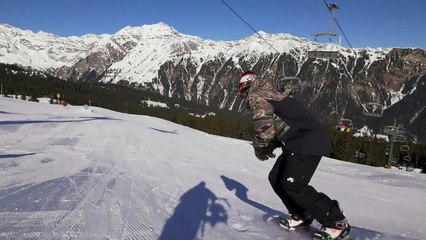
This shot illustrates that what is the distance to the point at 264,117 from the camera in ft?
15.9

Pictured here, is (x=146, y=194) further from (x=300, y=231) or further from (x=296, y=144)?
(x=296, y=144)

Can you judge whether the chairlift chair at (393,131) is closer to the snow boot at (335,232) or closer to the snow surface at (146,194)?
the snow surface at (146,194)

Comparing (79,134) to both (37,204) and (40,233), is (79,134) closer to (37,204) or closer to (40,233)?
(37,204)

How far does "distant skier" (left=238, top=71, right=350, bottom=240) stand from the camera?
4.90m

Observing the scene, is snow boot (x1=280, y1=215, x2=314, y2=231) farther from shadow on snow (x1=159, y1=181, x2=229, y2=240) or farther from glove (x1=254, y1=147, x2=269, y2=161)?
glove (x1=254, y1=147, x2=269, y2=161)

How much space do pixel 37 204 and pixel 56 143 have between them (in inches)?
252

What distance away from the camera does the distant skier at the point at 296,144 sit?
490cm

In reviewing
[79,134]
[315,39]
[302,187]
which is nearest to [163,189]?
[302,187]

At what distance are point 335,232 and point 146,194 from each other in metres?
2.96

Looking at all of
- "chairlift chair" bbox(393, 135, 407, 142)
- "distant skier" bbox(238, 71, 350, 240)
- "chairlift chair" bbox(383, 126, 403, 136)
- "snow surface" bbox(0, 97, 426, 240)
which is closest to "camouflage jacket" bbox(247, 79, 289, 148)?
"distant skier" bbox(238, 71, 350, 240)

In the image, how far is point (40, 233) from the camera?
415cm

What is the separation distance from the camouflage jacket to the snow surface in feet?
3.80

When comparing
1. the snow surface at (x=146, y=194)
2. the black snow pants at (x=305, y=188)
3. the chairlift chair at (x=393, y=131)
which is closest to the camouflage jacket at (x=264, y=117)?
the black snow pants at (x=305, y=188)

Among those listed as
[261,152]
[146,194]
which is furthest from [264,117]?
[146,194]
